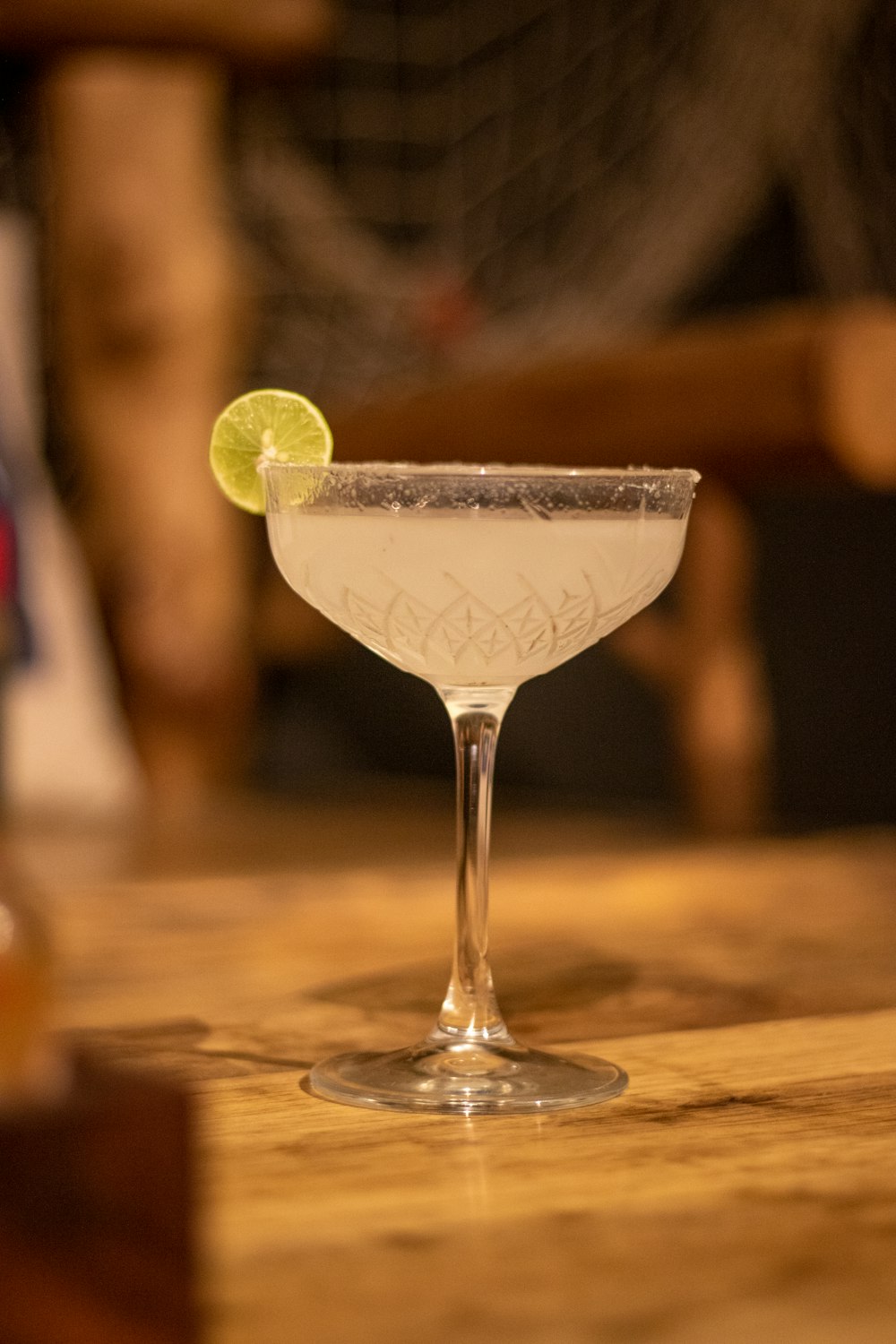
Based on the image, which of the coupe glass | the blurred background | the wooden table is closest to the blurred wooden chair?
the blurred background

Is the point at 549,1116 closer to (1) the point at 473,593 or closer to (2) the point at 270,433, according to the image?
(1) the point at 473,593

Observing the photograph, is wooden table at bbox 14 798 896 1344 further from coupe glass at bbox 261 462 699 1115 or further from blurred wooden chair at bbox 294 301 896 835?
blurred wooden chair at bbox 294 301 896 835

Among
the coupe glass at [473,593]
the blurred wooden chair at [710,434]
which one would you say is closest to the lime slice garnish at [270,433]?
the coupe glass at [473,593]

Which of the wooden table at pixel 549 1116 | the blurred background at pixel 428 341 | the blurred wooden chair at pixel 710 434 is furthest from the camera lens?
the blurred background at pixel 428 341

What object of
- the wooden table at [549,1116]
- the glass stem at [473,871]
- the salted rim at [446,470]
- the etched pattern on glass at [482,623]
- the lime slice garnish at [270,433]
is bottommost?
the wooden table at [549,1116]

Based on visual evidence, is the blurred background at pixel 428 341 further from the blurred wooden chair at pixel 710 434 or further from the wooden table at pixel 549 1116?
the wooden table at pixel 549 1116

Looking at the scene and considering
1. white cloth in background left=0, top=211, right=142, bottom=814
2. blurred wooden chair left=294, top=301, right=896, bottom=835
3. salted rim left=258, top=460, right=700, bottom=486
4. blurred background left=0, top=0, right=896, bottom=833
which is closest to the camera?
salted rim left=258, top=460, right=700, bottom=486

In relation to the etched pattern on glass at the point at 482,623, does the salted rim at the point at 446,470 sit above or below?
above
